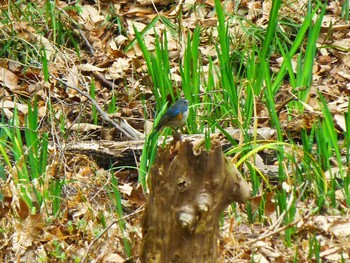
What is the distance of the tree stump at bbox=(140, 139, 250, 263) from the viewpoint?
334cm

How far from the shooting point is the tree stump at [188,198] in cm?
334

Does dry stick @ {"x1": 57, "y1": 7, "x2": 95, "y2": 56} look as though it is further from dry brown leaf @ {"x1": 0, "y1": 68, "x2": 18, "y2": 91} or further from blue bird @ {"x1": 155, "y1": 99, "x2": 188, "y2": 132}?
blue bird @ {"x1": 155, "y1": 99, "x2": 188, "y2": 132}

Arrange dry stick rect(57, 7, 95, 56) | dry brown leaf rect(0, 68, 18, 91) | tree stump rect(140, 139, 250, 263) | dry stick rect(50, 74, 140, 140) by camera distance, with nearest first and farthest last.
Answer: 1. tree stump rect(140, 139, 250, 263)
2. dry stick rect(50, 74, 140, 140)
3. dry brown leaf rect(0, 68, 18, 91)
4. dry stick rect(57, 7, 95, 56)

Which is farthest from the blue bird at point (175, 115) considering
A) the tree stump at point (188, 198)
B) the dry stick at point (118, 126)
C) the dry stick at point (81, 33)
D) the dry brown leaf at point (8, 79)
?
the dry stick at point (81, 33)

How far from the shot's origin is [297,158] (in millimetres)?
4844

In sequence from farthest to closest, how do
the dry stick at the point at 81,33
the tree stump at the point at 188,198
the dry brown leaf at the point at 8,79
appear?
1. the dry stick at the point at 81,33
2. the dry brown leaf at the point at 8,79
3. the tree stump at the point at 188,198

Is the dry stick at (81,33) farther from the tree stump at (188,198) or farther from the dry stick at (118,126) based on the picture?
the tree stump at (188,198)

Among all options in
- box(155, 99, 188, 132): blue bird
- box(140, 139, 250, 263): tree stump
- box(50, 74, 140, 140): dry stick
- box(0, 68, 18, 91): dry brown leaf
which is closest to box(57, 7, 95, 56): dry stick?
box(0, 68, 18, 91): dry brown leaf

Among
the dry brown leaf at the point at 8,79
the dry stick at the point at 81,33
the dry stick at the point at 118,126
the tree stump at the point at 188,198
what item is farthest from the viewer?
the dry stick at the point at 81,33

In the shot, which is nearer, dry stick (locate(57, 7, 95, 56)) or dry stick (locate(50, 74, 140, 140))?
dry stick (locate(50, 74, 140, 140))

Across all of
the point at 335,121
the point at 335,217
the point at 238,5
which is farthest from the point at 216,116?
the point at 238,5

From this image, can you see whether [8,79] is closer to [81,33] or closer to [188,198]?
[81,33]

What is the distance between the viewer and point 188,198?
133 inches

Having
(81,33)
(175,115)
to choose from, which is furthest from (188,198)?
(81,33)
